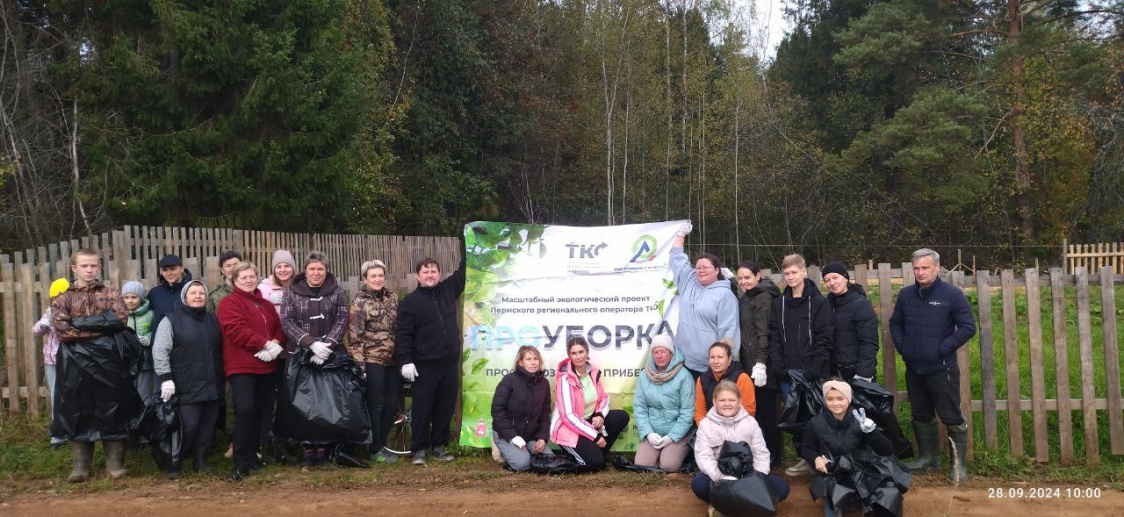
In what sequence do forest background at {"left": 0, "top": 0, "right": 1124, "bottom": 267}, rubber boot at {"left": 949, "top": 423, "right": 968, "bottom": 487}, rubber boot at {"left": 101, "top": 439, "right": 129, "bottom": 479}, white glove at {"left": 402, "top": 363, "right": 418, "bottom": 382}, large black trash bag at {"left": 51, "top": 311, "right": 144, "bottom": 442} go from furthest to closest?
forest background at {"left": 0, "top": 0, "right": 1124, "bottom": 267} → white glove at {"left": 402, "top": 363, "right": 418, "bottom": 382} → rubber boot at {"left": 101, "top": 439, "right": 129, "bottom": 479} → large black trash bag at {"left": 51, "top": 311, "right": 144, "bottom": 442} → rubber boot at {"left": 949, "top": 423, "right": 968, "bottom": 487}

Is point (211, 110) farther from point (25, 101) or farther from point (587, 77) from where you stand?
point (587, 77)

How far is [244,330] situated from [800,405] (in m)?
4.17

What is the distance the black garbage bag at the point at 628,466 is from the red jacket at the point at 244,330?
285cm

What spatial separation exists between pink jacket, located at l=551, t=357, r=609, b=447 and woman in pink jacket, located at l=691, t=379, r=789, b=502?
121cm

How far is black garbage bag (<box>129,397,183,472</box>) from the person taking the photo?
254 inches

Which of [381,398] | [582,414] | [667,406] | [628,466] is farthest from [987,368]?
[381,398]


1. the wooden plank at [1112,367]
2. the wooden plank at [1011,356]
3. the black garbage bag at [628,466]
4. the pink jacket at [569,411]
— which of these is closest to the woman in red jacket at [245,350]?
the pink jacket at [569,411]

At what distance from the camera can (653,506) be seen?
5926mm

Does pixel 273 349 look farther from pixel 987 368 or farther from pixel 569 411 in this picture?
pixel 987 368

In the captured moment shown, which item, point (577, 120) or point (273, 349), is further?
point (577, 120)

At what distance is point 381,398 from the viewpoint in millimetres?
Result: 6941

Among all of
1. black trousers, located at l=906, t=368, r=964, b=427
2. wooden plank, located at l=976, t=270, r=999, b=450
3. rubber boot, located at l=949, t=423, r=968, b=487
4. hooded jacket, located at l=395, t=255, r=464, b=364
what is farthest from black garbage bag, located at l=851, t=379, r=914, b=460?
hooded jacket, located at l=395, t=255, r=464, b=364

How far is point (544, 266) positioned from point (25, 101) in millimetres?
13007

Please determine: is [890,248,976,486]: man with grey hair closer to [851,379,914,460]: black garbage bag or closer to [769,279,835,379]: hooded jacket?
[851,379,914,460]: black garbage bag
